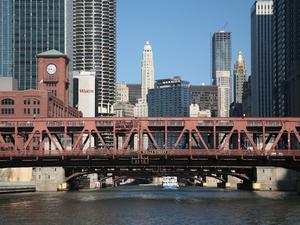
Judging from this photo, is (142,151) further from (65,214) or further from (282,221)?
(282,221)

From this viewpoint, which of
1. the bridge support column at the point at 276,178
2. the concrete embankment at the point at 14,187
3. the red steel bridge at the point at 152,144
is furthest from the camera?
the bridge support column at the point at 276,178

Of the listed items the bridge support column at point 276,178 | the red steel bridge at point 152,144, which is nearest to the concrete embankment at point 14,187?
the red steel bridge at point 152,144

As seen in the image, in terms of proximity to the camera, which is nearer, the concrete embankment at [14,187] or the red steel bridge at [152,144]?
the red steel bridge at [152,144]

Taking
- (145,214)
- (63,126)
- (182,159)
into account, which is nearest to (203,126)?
(182,159)

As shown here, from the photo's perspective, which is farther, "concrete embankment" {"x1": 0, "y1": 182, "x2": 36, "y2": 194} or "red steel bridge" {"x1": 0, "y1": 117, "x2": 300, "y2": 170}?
"concrete embankment" {"x1": 0, "y1": 182, "x2": 36, "y2": 194}

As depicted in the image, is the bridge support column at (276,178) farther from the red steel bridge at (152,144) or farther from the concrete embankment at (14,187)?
the concrete embankment at (14,187)

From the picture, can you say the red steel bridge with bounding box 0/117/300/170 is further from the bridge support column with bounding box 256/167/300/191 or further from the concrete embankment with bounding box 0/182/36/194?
the bridge support column with bounding box 256/167/300/191

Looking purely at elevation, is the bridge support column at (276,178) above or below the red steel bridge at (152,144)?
below

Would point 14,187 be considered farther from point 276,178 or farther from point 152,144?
point 276,178

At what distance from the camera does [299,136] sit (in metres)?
133

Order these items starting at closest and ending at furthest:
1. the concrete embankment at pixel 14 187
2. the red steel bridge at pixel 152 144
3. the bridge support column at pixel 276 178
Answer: the red steel bridge at pixel 152 144 < the concrete embankment at pixel 14 187 < the bridge support column at pixel 276 178

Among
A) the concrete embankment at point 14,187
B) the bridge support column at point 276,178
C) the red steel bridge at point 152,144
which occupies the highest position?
the red steel bridge at point 152,144

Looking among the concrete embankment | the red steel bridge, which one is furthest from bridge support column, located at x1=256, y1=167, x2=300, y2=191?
the concrete embankment

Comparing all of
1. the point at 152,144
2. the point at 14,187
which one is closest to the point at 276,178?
the point at 152,144
